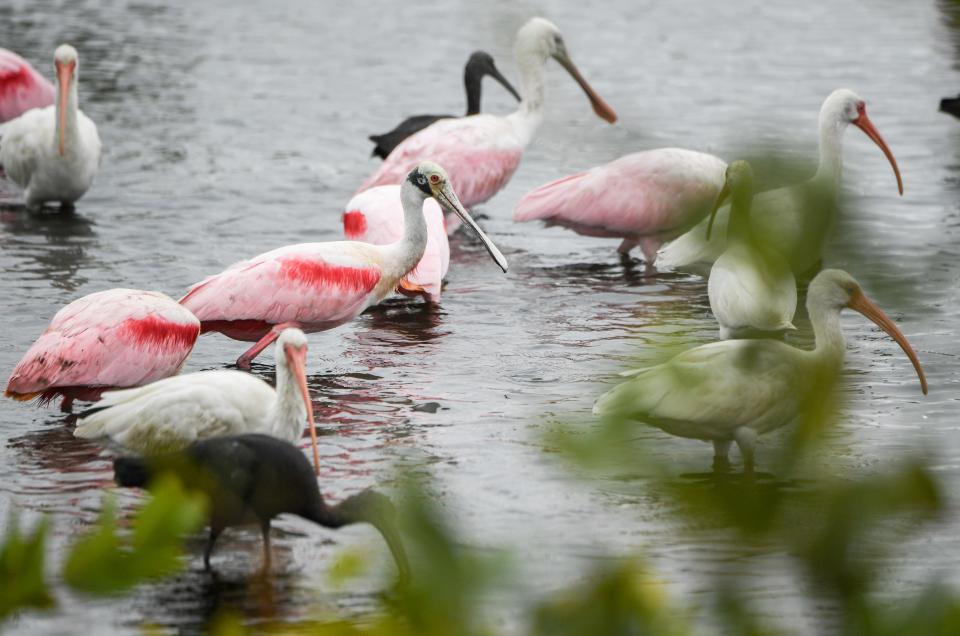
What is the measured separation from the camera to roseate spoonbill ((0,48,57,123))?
1382cm

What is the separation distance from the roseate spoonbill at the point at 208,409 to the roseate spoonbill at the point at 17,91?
351 inches

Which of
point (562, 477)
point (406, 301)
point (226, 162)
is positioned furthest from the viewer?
point (226, 162)

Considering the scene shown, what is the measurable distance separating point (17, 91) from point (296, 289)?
24.1 feet

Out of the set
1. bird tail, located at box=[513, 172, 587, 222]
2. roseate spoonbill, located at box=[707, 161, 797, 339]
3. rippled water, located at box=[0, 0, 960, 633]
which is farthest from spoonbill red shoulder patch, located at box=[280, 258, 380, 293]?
roseate spoonbill, located at box=[707, 161, 797, 339]

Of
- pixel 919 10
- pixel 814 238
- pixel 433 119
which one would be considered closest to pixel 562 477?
pixel 814 238

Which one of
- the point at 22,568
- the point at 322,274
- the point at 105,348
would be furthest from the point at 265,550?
Result: the point at 22,568

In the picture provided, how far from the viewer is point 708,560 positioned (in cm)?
116

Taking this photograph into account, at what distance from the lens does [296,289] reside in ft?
24.3

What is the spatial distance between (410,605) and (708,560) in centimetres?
25

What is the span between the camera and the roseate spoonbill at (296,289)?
24.0ft

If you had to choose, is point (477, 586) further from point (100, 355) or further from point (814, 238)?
point (100, 355)

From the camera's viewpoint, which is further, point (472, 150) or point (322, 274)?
point (472, 150)

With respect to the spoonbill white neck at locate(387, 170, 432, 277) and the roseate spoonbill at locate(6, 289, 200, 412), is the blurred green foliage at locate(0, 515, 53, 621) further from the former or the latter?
the spoonbill white neck at locate(387, 170, 432, 277)

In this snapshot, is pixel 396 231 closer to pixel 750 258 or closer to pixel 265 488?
pixel 265 488
